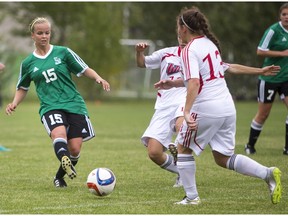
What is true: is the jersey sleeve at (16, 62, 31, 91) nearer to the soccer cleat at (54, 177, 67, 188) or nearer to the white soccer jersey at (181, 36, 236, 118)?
the soccer cleat at (54, 177, 67, 188)

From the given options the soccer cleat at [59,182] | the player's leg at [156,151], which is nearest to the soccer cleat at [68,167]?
the soccer cleat at [59,182]

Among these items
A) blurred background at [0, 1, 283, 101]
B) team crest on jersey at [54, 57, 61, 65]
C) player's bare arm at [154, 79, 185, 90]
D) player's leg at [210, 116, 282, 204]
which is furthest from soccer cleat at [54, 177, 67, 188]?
blurred background at [0, 1, 283, 101]

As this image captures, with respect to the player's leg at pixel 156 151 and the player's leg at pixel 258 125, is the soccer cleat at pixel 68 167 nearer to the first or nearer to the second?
the player's leg at pixel 156 151

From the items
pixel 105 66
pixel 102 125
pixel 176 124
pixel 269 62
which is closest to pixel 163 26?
pixel 105 66

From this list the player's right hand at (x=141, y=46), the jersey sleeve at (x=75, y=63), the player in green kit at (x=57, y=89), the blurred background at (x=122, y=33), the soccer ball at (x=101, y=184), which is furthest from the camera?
the blurred background at (x=122, y=33)

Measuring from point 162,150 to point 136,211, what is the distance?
192cm

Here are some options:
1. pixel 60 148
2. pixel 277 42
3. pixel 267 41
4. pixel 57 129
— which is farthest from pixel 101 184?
pixel 277 42

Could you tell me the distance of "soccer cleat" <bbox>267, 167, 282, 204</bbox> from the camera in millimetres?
7141

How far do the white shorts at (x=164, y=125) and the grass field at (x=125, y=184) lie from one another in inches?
21.9

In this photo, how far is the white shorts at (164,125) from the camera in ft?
29.0

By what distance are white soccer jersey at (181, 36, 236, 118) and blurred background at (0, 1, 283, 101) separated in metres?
28.4

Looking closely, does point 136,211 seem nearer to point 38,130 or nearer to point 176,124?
point 176,124

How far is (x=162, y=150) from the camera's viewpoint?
8.87m

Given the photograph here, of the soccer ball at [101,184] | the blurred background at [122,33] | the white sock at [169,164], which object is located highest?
the soccer ball at [101,184]
